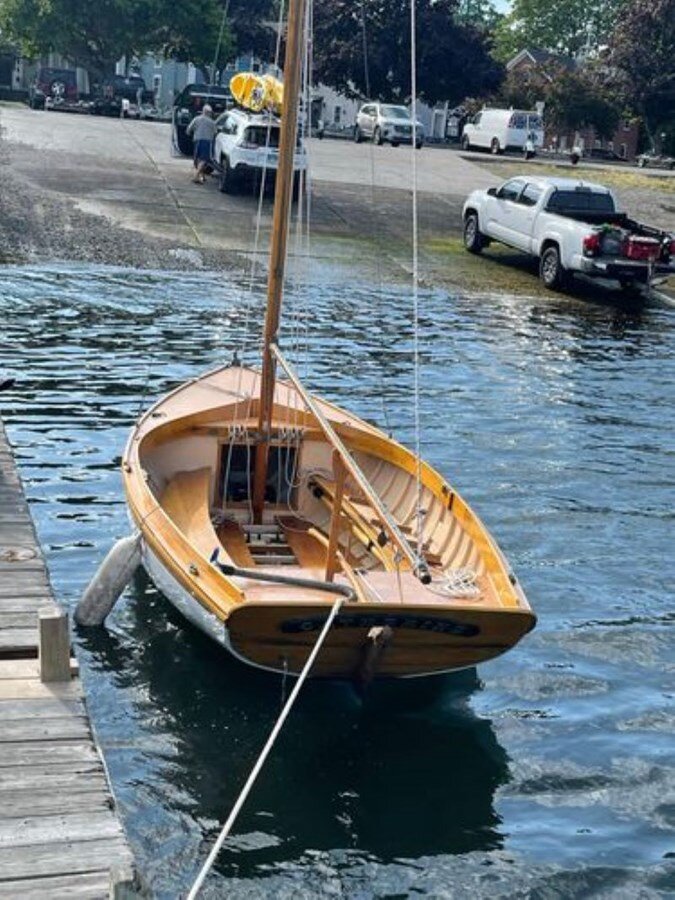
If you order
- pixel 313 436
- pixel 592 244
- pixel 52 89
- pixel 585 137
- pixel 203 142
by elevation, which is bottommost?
pixel 313 436

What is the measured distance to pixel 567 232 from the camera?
28.0 meters

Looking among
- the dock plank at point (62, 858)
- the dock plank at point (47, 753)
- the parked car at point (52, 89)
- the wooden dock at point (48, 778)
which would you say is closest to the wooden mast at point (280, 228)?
the wooden dock at point (48, 778)

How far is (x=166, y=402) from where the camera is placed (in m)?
13.6

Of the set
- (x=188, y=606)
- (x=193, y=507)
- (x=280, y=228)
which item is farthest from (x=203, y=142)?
(x=188, y=606)

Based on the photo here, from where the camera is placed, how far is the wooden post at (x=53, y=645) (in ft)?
26.5

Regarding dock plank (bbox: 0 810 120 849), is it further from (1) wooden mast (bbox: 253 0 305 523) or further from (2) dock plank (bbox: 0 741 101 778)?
(1) wooden mast (bbox: 253 0 305 523)

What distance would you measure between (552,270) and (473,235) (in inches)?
126

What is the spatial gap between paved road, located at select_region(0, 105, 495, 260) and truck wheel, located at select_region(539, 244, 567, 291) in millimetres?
3961

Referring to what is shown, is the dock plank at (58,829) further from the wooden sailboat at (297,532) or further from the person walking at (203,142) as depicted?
the person walking at (203,142)

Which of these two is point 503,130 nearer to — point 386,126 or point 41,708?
point 386,126

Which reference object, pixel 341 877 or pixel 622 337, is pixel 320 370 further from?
pixel 341 877

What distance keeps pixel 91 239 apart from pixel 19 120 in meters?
18.9

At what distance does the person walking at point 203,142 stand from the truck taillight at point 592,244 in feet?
37.9

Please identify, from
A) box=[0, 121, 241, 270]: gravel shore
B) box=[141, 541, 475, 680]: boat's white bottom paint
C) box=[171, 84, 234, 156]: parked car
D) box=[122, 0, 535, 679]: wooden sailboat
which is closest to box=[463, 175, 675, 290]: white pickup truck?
box=[0, 121, 241, 270]: gravel shore
